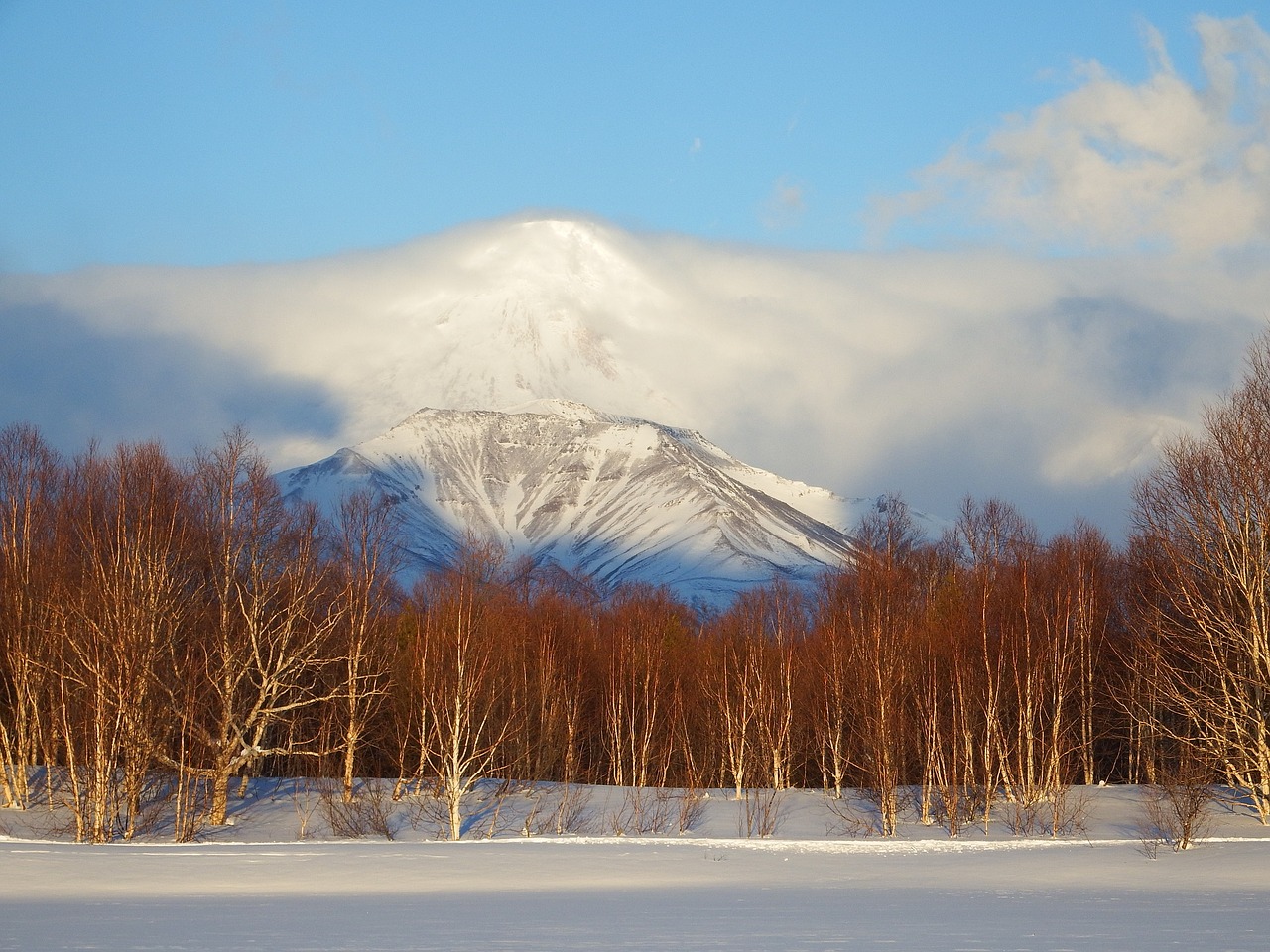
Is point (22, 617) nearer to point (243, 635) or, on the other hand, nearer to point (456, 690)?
point (243, 635)

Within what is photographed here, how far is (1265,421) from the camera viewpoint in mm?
36000

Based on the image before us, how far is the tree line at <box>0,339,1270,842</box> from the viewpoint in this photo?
114 ft

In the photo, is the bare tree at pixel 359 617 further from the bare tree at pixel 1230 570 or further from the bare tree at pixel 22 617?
the bare tree at pixel 1230 570

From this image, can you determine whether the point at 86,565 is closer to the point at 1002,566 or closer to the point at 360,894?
the point at 360,894

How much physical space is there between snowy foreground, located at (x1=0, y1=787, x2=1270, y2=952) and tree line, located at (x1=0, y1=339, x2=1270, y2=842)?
2.81 metres

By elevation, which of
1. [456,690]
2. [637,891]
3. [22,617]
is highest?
[22,617]

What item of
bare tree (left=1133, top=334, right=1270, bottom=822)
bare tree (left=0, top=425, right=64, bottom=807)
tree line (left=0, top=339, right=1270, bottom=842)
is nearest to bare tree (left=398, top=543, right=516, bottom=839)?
tree line (left=0, top=339, right=1270, bottom=842)

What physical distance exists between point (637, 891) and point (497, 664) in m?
25.4

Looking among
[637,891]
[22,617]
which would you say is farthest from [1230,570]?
[22,617]

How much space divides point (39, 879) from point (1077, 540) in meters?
48.3

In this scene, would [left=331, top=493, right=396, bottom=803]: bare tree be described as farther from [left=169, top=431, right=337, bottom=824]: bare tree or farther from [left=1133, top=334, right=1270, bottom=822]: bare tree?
[left=1133, top=334, right=1270, bottom=822]: bare tree

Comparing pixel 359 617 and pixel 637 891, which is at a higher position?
pixel 359 617

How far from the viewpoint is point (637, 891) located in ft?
76.9

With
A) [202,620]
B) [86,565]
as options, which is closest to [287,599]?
[202,620]
